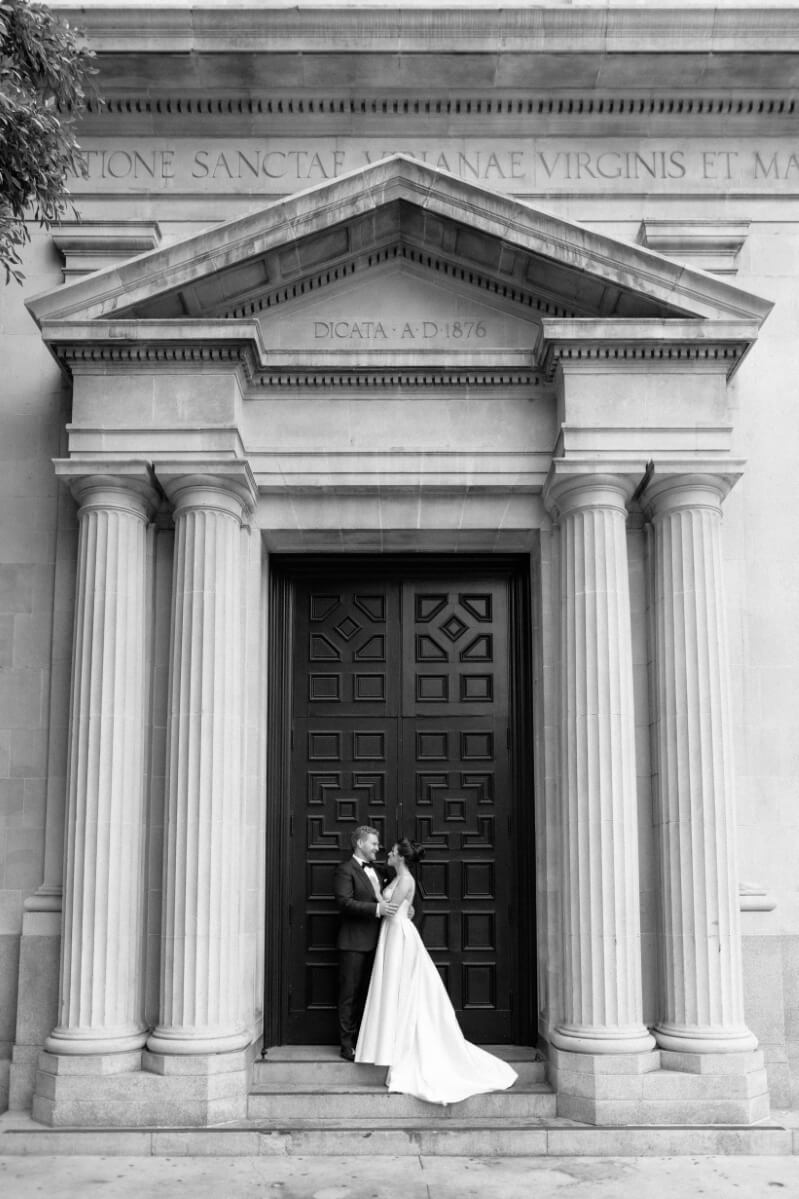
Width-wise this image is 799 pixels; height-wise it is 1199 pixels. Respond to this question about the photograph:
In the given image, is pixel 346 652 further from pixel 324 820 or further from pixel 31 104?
pixel 31 104

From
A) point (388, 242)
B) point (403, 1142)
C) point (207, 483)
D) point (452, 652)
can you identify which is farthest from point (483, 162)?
point (403, 1142)

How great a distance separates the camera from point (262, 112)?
14617 millimetres

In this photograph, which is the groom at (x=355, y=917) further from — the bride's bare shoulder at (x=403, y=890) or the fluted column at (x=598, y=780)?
the fluted column at (x=598, y=780)

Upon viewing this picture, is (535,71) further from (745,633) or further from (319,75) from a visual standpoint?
(745,633)

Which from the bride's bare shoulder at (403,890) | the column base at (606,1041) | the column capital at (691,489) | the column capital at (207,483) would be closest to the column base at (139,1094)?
the bride's bare shoulder at (403,890)

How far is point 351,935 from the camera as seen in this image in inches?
498

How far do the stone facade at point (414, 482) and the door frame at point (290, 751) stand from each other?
129mm

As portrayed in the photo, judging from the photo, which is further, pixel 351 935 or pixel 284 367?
pixel 284 367

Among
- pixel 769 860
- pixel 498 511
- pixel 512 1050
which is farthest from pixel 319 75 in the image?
pixel 512 1050

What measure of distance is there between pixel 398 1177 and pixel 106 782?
14.6 feet

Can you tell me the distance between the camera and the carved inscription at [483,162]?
573 inches

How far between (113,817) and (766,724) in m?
6.73

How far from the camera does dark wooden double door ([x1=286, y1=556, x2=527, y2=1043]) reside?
13.5 m

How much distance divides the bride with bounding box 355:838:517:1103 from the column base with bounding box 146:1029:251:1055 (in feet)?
4.13
